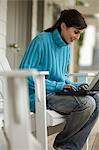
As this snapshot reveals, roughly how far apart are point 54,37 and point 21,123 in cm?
135

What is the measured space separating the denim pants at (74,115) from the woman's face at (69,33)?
438 mm

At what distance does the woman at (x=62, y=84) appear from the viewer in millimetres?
2258

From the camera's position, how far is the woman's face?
2418mm

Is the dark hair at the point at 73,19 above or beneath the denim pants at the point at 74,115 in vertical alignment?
above

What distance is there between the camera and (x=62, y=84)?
2367mm

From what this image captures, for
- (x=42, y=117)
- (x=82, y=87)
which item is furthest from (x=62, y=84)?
(x=42, y=117)

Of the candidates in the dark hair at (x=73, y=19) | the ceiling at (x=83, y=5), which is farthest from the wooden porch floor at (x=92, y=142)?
the ceiling at (x=83, y=5)

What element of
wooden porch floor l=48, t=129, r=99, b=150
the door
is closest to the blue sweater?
wooden porch floor l=48, t=129, r=99, b=150

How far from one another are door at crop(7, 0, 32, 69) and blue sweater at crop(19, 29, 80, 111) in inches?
79.8

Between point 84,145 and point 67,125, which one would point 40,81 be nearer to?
point 67,125

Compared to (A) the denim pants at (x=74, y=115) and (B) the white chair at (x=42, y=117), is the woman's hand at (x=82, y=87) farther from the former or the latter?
(B) the white chair at (x=42, y=117)

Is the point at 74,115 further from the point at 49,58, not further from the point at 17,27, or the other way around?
the point at 17,27

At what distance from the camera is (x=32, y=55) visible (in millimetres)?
2314

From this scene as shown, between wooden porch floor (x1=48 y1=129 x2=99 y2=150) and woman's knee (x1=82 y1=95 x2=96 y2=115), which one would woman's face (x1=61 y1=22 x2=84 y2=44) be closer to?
woman's knee (x1=82 y1=95 x2=96 y2=115)
